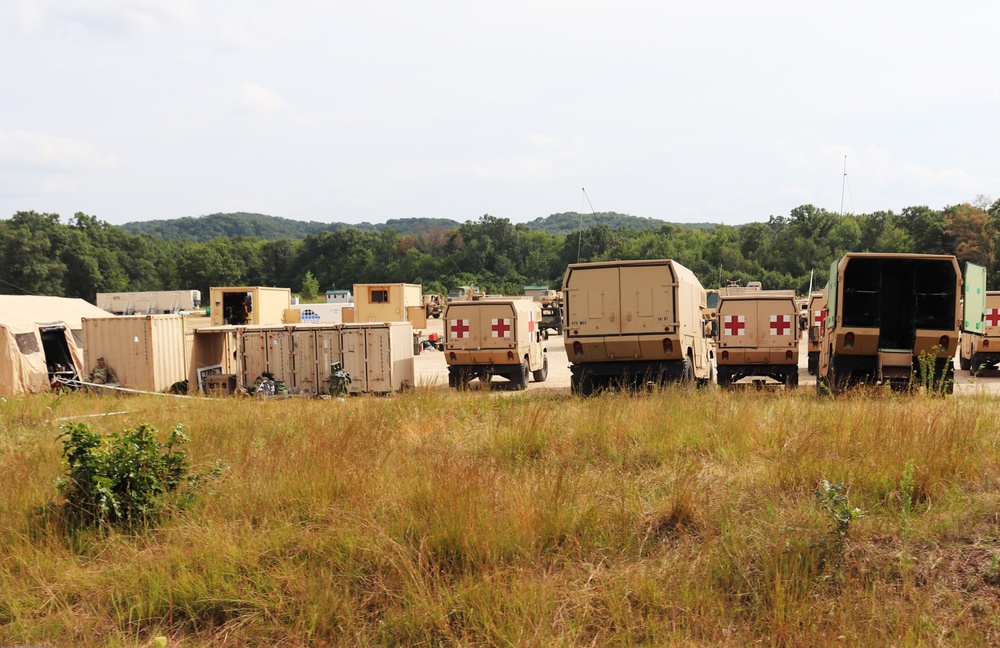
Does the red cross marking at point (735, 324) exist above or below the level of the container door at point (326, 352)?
above

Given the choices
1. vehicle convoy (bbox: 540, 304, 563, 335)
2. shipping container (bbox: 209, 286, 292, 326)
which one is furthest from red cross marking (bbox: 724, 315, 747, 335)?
vehicle convoy (bbox: 540, 304, 563, 335)

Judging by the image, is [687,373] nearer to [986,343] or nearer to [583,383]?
[583,383]

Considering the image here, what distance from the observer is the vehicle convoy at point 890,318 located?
543 inches

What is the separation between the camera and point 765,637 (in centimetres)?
474

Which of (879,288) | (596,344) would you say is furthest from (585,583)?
(879,288)

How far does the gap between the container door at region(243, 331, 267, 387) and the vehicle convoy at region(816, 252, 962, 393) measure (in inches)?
498

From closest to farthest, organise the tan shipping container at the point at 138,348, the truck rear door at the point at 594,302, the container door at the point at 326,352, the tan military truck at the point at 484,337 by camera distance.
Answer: the truck rear door at the point at 594,302 → the container door at the point at 326,352 → the tan shipping container at the point at 138,348 → the tan military truck at the point at 484,337

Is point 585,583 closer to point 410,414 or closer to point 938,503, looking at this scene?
point 938,503

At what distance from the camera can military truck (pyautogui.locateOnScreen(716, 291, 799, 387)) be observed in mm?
18797

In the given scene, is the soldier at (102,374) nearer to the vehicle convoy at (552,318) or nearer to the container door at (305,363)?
the container door at (305,363)

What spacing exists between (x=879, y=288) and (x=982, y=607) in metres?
10.7

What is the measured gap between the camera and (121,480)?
711 centimetres

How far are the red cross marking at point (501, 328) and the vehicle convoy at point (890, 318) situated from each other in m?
7.91

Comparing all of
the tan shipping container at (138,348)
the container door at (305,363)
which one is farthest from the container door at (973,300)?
the tan shipping container at (138,348)
